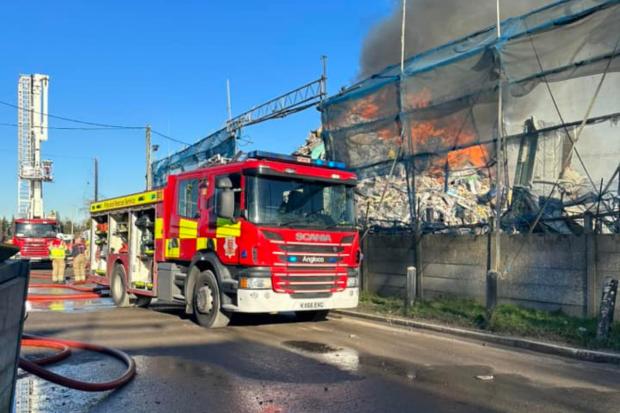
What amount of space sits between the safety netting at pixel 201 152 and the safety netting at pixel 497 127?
7.34m

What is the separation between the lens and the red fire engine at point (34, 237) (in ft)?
90.5

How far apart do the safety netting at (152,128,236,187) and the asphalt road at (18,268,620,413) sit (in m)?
11.7

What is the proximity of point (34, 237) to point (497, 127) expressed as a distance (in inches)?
934

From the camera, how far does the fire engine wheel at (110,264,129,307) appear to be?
1270 cm

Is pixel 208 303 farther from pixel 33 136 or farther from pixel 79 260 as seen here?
pixel 33 136

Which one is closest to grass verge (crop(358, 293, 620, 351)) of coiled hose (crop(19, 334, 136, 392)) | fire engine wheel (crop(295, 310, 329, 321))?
fire engine wheel (crop(295, 310, 329, 321))

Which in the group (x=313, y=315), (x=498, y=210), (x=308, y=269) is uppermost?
(x=498, y=210)

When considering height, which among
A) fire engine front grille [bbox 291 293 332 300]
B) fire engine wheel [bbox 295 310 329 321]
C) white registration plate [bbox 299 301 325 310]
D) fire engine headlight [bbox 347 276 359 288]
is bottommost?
fire engine wheel [bbox 295 310 329 321]

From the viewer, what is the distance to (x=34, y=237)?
27.8 m

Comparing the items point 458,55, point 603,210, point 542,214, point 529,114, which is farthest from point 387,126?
point 603,210

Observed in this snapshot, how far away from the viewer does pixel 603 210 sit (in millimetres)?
9617

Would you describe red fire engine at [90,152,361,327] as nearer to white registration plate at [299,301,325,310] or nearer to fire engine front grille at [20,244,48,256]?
white registration plate at [299,301,325,310]

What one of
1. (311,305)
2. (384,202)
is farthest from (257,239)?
(384,202)

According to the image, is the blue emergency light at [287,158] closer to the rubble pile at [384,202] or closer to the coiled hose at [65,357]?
the rubble pile at [384,202]
